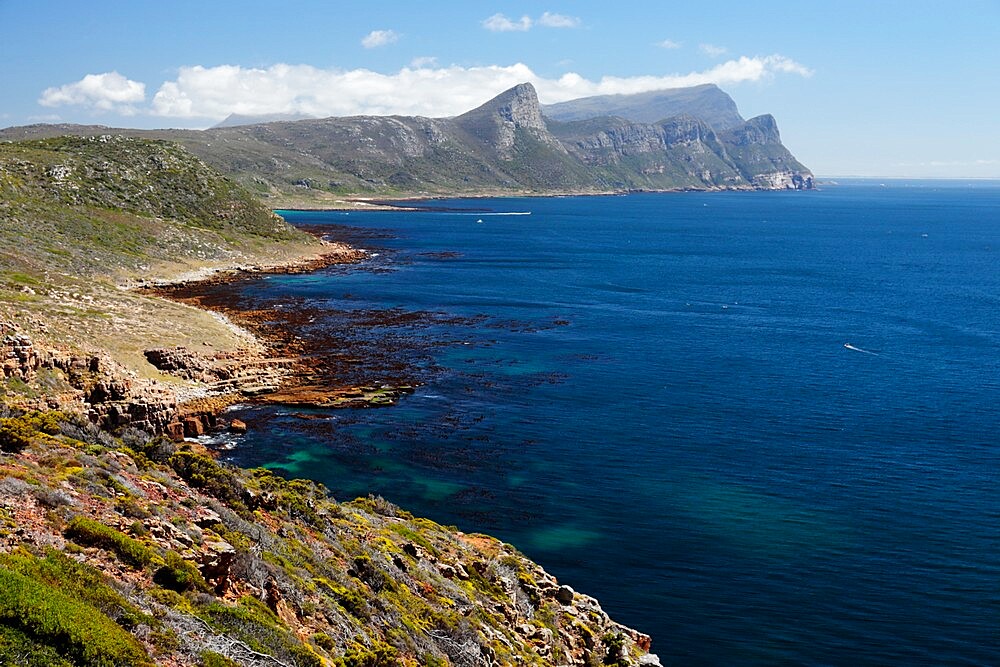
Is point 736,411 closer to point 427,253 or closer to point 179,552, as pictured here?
point 179,552

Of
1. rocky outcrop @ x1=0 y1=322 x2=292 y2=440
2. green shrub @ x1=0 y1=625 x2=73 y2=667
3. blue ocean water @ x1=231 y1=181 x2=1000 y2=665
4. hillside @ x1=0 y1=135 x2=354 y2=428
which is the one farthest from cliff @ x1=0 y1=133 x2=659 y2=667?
blue ocean water @ x1=231 y1=181 x2=1000 y2=665

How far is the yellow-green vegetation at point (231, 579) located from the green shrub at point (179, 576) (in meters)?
0.04

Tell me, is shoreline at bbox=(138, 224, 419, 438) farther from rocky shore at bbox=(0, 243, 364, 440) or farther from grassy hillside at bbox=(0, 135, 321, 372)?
grassy hillside at bbox=(0, 135, 321, 372)

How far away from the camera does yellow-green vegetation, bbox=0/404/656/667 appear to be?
58.1 ft

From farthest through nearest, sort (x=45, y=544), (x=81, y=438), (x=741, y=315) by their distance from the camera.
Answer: (x=741, y=315), (x=81, y=438), (x=45, y=544)

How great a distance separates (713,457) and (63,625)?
47733 mm

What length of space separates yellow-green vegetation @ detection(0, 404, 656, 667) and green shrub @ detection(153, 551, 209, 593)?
0.04m

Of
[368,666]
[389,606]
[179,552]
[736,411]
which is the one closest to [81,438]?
[179,552]

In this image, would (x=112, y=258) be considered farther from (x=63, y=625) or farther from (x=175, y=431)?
(x=63, y=625)

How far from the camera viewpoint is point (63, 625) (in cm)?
1594

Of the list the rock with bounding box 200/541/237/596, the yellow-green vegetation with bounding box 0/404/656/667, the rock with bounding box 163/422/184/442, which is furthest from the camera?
the rock with bounding box 163/422/184/442

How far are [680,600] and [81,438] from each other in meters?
27.0

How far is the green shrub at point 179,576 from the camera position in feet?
67.3

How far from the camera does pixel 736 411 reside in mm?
67562
